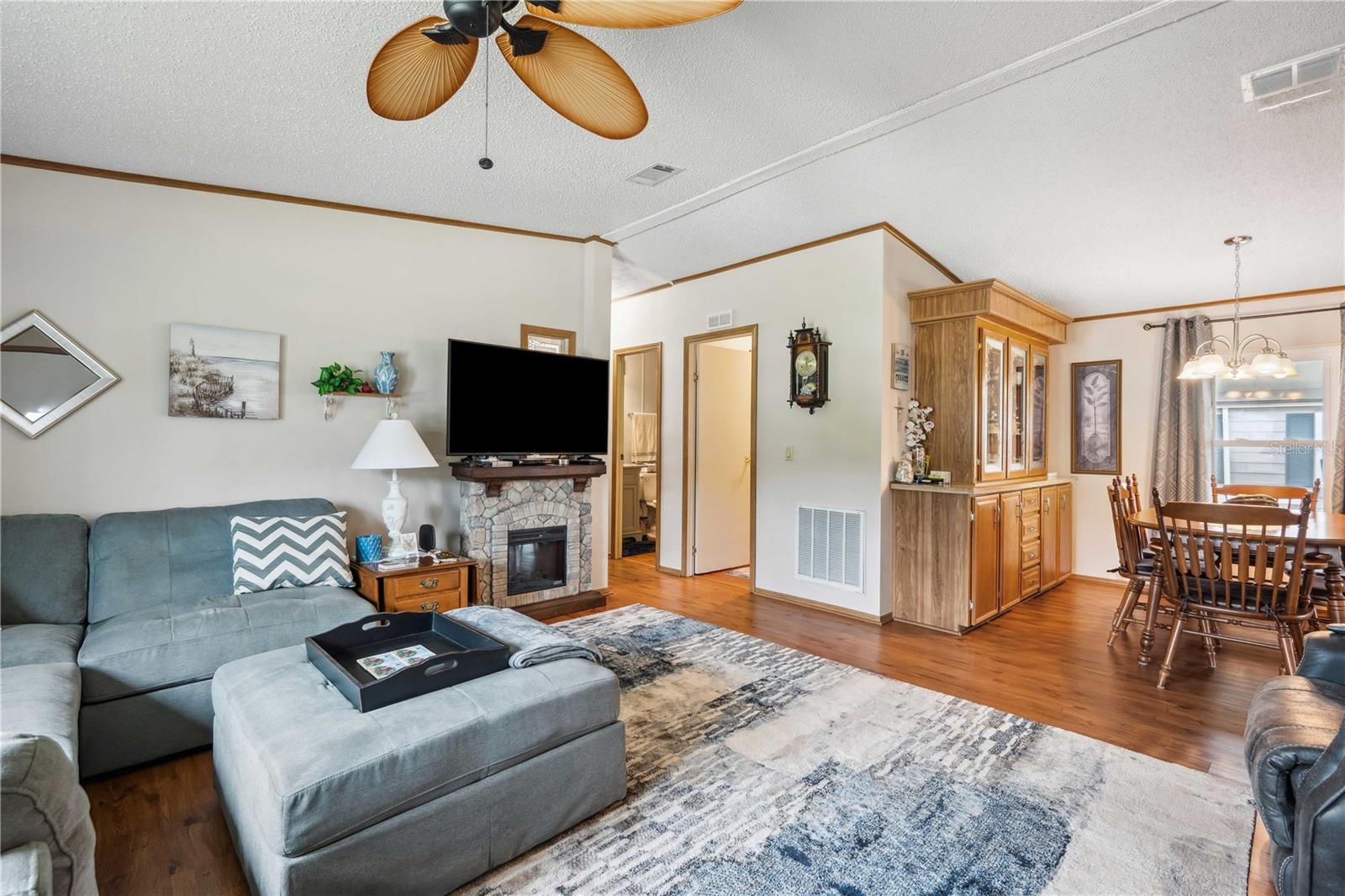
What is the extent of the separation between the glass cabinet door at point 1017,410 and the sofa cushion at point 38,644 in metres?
5.37

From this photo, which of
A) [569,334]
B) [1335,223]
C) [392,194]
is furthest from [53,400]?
[1335,223]

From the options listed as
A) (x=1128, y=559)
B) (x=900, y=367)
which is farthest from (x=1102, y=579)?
(x=900, y=367)

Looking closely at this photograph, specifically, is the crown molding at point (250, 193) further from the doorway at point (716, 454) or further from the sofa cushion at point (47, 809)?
the sofa cushion at point (47, 809)

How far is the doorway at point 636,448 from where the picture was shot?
6.08 m

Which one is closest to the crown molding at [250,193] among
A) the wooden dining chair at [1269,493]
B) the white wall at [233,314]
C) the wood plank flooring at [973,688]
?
the white wall at [233,314]

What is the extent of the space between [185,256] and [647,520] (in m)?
4.93

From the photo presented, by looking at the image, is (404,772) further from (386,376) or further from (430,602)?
(386,376)

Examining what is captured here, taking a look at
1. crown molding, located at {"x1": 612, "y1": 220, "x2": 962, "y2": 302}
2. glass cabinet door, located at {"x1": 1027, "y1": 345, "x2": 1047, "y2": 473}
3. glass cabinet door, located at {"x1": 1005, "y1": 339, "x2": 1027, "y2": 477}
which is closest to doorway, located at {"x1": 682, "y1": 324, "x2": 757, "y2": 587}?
crown molding, located at {"x1": 612, "y1": 220, "x2": 962, "y2": 302}

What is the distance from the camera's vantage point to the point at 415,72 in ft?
5.97

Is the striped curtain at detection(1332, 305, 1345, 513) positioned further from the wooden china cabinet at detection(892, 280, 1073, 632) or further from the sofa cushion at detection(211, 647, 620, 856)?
the sofa cushion at detection(211, 647, 620, 856)

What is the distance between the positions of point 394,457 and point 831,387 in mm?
2867

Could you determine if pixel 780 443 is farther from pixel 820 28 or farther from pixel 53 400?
pixel 53 400

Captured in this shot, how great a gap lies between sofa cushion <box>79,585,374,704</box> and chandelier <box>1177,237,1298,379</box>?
4820mm

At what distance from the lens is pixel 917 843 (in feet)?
6.27
